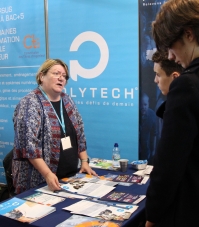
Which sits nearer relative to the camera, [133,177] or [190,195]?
[190,195]

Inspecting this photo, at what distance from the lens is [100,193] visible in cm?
178

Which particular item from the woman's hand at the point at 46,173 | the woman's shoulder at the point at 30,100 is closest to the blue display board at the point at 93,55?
the woman's shoulder at the point at 30,100

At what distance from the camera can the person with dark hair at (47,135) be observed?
2.00 metres

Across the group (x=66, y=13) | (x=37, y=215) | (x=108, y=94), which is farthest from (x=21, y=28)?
(x=37, y=215)

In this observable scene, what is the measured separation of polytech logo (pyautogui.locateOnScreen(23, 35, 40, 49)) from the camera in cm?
367

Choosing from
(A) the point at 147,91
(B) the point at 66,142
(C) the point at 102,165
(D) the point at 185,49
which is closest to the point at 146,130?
(A) the point at 147,91

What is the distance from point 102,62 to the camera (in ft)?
10.7

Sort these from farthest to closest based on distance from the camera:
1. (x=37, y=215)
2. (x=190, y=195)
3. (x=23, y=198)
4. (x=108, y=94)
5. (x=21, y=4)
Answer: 1. (x=21, y=4)
2. (x=108, y=94)
3. (x=23, y=198)
4. (x=37, y=215)
5. (x=190, y=195)

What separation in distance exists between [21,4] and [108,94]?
163 centimetres

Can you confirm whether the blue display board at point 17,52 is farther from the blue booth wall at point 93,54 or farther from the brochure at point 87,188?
the brochure at point 87,188

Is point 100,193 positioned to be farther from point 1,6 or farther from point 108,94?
point 1,6

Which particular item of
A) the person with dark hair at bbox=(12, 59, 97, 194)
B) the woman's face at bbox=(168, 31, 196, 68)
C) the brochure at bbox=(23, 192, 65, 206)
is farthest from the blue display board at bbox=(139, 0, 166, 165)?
the woman's face at bbox=(168, 31, 196, 68)

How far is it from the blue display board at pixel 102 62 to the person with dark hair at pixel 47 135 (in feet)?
3.16

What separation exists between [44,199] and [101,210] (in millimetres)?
367
